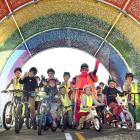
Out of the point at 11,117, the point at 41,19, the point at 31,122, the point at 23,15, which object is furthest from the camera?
the point at 41,19

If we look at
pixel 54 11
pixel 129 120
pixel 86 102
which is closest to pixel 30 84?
pixel 86 102

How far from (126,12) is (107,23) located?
2.20m

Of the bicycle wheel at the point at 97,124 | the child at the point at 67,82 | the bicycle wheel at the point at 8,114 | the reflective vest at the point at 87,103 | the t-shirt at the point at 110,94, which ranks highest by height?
the child at the point at 67,82

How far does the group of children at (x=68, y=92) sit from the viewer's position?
15.4 metres

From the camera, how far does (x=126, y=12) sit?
19438 millimetres

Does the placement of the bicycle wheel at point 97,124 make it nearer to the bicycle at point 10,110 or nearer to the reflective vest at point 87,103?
the reflective vest at point 87,103

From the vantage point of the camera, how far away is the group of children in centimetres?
1545

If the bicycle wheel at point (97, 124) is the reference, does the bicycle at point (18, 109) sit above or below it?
above

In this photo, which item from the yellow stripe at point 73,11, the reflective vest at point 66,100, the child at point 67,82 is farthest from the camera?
the yellow stripe at point 73,11

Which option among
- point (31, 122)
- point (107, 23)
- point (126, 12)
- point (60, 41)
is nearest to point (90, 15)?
point (107, 23)

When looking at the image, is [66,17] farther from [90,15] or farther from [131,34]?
[131,34]

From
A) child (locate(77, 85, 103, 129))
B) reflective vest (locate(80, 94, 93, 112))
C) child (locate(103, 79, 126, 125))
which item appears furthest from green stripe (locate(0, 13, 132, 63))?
reflective vest (locate(80, 94, 93, 112))

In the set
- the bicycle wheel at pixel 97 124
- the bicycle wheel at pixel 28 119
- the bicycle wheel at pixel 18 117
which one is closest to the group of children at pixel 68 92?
the bicycle wheel at pixel 28 119

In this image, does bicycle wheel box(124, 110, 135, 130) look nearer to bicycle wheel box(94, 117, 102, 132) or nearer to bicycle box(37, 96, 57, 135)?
bicycle wheel box(94, 117, 102, 132)
